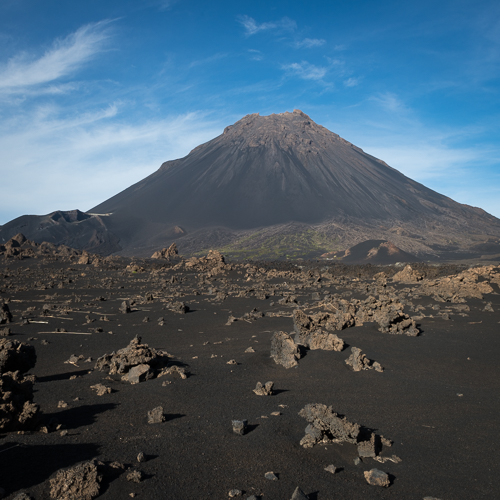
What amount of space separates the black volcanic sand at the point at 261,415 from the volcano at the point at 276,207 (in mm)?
51017

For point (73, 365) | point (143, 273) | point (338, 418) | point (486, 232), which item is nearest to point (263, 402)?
point (338, 418)

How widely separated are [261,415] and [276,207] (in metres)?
96.8

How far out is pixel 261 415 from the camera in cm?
591

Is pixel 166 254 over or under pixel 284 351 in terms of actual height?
over

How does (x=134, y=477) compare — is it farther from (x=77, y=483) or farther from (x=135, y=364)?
(x=135, y=364)

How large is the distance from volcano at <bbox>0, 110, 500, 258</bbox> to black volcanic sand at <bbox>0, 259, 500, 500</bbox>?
5102 cm

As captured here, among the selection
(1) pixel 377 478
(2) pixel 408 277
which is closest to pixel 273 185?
(2) pixel 408 277

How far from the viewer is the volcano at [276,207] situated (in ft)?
257

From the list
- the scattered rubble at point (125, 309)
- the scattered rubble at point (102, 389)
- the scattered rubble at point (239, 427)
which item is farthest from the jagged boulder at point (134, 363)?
the scattered rubble at point (125, 309)

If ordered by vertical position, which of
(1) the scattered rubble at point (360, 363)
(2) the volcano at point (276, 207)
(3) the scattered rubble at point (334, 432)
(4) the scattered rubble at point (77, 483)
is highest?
(2) the volcano at point (276, 207)

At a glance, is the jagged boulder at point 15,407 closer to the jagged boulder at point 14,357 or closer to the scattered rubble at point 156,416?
the jagged boulder at point 14,357

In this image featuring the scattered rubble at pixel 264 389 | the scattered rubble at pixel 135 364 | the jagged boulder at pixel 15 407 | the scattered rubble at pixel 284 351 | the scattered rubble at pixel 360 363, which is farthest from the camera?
the scattered rubble at pixel 284 351

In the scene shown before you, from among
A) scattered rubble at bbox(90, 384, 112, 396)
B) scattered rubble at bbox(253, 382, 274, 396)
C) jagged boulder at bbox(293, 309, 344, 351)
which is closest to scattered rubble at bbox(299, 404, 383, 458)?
scattered rubble at bbox(253, 382, 274, 396)

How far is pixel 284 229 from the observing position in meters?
80.9
